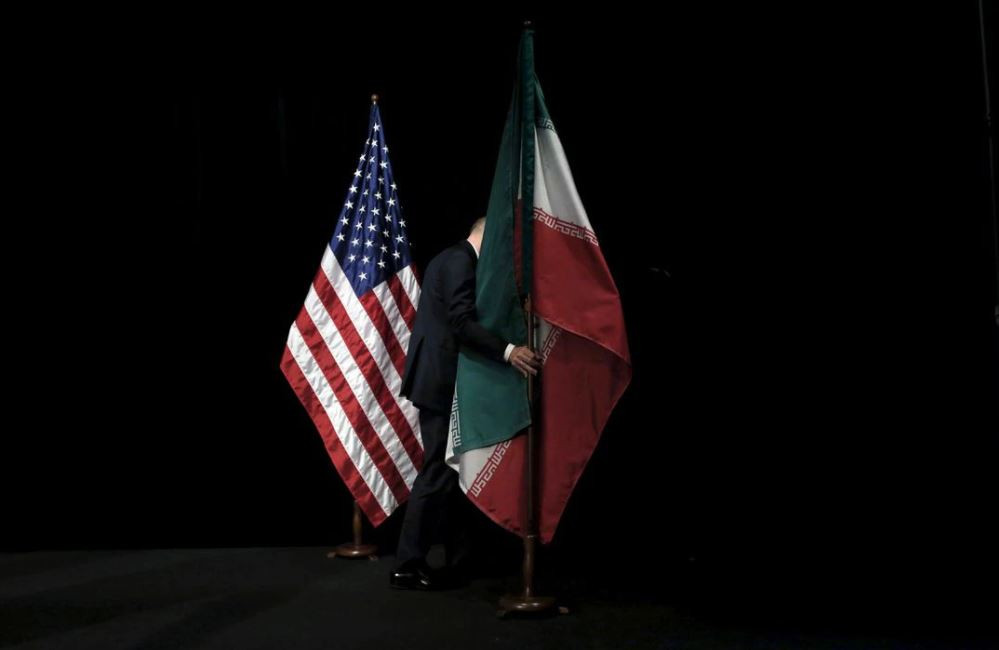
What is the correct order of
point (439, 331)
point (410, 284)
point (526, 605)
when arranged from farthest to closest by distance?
point (410, 284)
point (439, 331)
point (526, 605)

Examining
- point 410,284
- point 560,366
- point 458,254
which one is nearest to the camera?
point 560,366

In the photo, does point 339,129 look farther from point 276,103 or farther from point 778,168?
point 778,168

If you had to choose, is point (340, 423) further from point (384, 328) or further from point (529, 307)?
point (529, 307)

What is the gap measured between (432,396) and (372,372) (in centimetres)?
50

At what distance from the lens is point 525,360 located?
266 centimetres

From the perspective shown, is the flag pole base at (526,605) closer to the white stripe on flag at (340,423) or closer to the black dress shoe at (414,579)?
the black dress shoe at (414,579)

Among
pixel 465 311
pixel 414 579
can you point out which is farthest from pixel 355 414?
pixel 465 311

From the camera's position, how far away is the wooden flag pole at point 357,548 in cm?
348

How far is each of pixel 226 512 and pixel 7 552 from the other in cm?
93

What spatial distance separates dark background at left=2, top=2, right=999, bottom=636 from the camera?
10.6 feet

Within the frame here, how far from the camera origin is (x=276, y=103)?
3723 millimetres

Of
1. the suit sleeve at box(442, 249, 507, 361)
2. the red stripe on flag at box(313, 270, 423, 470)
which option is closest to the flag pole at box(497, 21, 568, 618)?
the suit sleeve at box(442, 249, 507, 361)

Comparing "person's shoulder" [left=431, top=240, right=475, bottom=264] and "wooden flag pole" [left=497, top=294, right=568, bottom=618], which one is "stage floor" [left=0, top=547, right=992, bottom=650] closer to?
"wooden flag pole" [left=497, top=294, right=568, bottom=618]

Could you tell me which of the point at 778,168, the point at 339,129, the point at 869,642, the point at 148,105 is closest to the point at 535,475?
the point at 869,642
